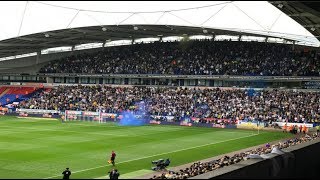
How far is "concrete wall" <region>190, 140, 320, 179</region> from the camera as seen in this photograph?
12812 mm

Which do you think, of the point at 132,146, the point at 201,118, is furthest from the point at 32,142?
the point at 201,118

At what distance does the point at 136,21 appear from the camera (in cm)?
5516

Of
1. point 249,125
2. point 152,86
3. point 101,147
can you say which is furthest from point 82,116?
point 101,147

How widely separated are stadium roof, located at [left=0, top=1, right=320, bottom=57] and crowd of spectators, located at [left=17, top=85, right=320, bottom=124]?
7.79 m

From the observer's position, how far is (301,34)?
4644 centimetres

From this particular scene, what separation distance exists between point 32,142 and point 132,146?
843 cm

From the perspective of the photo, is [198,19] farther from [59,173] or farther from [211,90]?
[59,173]

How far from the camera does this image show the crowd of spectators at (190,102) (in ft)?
171

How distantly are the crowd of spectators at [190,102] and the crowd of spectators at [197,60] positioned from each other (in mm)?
2919

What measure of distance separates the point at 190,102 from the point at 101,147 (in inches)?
1106

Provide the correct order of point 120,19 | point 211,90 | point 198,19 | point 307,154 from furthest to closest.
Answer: point 211,90 → point 120,19 → point 198,19 → point 307,154

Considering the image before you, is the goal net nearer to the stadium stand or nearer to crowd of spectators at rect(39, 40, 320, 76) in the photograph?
crowd of spectators at rect(39, 40, 320, 76)

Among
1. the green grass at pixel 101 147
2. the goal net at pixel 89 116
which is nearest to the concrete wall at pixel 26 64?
the goal net at pixel 89 116

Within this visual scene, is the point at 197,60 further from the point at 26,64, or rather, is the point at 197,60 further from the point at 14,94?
the point at 14,94
